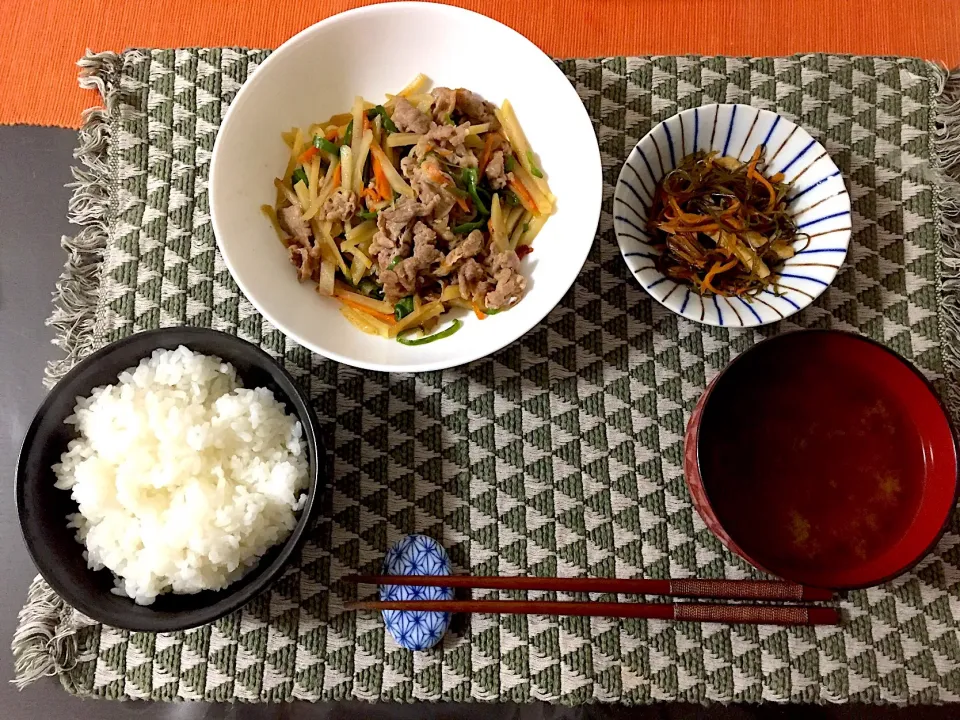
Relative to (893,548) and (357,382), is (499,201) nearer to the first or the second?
(357,382)

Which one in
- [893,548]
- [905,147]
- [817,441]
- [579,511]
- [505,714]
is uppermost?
[905,147]

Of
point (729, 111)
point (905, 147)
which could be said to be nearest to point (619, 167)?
point (729, 111)

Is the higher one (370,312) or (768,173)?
(768,173)

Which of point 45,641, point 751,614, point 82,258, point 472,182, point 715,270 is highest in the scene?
point 472,182

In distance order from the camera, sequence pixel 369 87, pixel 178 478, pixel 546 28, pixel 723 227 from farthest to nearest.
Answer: pixel 546 28, pixel 369 87, pixel 723 227, pixel 178 478

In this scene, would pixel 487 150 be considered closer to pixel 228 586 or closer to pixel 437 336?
pixel 437 336

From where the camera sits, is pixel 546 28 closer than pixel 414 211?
No

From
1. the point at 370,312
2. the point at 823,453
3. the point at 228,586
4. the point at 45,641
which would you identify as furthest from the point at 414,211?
the point at 45,641
